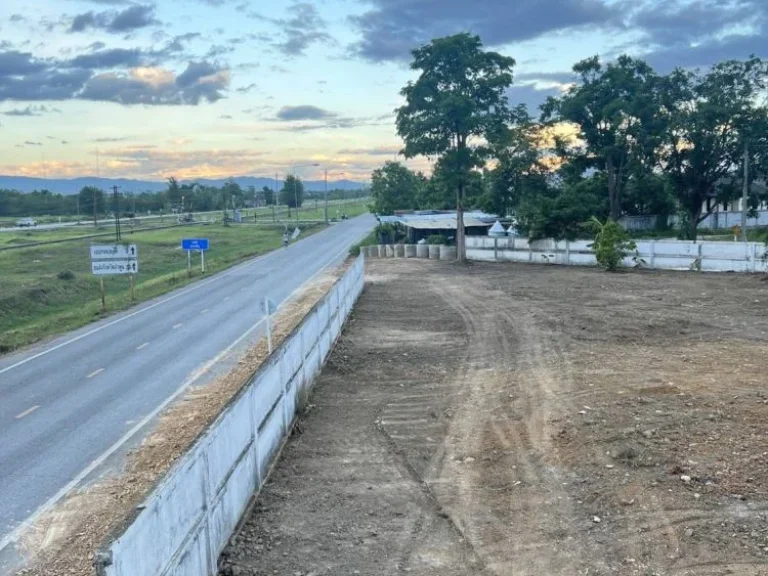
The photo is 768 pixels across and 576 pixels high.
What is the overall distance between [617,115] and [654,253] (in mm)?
13405

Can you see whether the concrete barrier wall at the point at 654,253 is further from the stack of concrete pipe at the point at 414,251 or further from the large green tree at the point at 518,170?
the large green tree at the point at 518,170

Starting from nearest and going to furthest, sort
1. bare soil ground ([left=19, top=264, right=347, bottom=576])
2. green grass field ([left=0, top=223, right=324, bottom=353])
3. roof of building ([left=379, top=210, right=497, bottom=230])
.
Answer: bare soil ground ([left=19, top=264, right=347, bottom=576]) → green grass field ([left=0, top=223, right=324, bottom=353]) → roof of building ([left=379, top=210, right=497, bottom=230])

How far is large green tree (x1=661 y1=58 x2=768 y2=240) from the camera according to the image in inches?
1785

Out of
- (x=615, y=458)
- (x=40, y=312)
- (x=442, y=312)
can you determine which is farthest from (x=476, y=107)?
(x=615, y=458)

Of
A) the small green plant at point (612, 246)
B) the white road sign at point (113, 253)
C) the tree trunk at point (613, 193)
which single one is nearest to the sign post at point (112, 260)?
the white road sign at point (113, 253)

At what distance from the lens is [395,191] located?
293 ft

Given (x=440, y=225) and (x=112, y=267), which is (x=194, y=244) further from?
(x=440, y=225)

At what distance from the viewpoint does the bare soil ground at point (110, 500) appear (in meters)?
8.07

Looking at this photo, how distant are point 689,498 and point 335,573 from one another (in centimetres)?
444

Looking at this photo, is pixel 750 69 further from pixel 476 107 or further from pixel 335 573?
pixel 335 573

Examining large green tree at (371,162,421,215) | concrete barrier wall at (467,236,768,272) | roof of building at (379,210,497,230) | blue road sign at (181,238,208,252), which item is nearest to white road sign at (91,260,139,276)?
blue road sign at (181,238,208,252)

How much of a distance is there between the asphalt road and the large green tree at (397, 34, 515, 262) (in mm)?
17435

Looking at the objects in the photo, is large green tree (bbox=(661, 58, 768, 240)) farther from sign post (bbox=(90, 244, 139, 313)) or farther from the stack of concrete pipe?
sign post (bbox=(90, 244, 139, 313))

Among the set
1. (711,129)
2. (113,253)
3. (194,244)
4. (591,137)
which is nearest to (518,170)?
(591,137)
